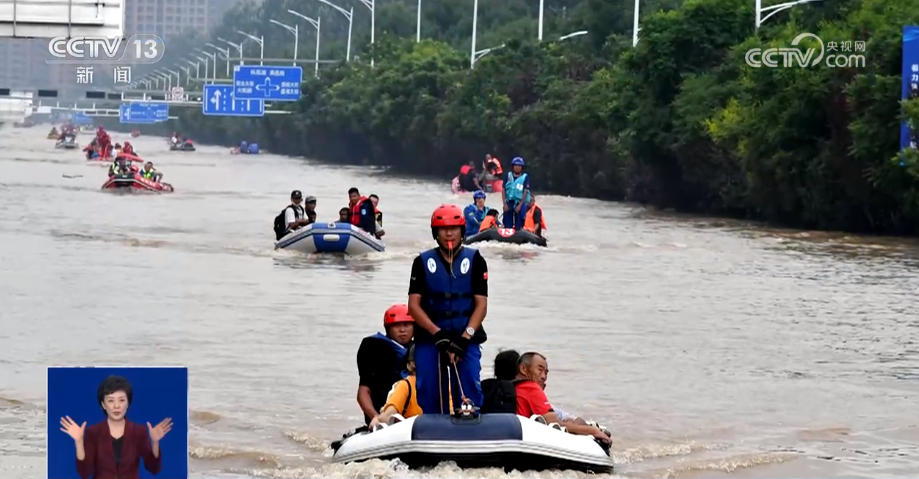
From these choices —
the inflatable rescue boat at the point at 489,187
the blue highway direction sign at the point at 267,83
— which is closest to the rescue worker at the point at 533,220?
the inflatable rescue boat at the point at 489,187

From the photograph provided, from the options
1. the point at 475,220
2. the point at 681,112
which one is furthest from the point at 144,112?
the point at 475,220

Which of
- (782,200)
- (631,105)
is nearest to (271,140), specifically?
(631,105)

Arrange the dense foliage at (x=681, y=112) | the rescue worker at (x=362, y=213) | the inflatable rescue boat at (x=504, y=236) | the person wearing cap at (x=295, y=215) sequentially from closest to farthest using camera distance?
1. the rescue worker at (x=362, y=213)
2. the person wearing cap at (x=295, y=215)
3. the inflatable rescue boat at (x=504, y=236)
4. the dense foliage at (x=681, y=112)

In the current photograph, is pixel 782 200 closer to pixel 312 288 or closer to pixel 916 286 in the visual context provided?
pixel 916 286

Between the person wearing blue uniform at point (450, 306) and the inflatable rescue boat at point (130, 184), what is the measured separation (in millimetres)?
38549

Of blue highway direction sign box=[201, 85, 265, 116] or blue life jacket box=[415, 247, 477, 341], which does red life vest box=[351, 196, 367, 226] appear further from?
blue highway direction sign box=[201, 85, 265, 116]

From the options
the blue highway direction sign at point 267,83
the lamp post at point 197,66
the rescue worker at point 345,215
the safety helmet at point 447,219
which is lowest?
the rescue worker at point 345,215

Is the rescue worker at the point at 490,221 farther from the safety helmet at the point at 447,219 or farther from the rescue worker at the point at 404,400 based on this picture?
the safety helmet at the point at 447,219

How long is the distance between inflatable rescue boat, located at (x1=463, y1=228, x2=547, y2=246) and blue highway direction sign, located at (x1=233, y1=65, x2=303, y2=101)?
162 ft

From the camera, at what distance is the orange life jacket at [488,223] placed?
101 feet

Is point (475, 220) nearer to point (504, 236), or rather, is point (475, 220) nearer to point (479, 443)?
point (504, 236)

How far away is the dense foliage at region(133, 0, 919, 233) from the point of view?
3612 cm

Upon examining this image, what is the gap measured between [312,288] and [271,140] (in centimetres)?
10156

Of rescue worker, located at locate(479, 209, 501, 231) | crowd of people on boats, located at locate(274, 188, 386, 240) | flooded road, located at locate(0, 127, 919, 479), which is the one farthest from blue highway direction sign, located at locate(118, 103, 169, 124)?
crowd of people on boats, located at locate(274, 188, 386, 240)
